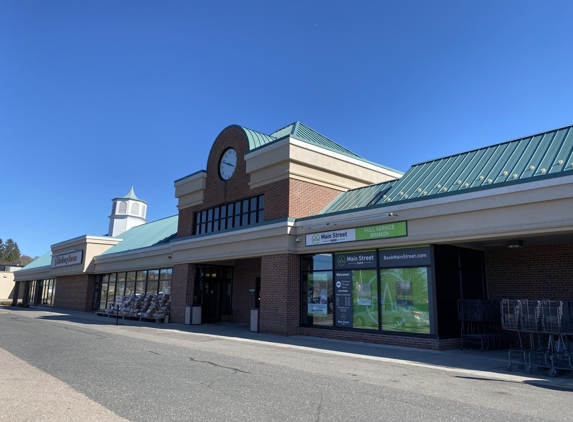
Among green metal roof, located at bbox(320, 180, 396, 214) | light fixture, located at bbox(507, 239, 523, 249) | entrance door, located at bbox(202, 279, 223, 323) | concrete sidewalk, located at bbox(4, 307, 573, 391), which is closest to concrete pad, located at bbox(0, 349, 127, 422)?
concrete sidewalk, located at bbox(4, 307, 573, 391)

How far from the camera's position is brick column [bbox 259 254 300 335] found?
655 inches

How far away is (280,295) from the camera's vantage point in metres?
17.0

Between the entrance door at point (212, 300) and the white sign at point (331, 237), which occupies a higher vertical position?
the white sign at point (331, 237)

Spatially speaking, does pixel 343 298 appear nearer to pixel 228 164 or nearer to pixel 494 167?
pixel 494 167

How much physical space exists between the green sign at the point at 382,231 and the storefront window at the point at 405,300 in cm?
114

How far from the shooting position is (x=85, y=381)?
25.5 feet

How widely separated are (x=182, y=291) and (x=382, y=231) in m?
12.6

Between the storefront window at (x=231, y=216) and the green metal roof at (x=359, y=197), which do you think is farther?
the storefront window at (x=231, y=216)

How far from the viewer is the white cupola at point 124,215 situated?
48.8 metres

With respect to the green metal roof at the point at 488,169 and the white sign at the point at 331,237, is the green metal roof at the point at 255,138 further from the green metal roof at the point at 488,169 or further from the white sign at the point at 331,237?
the green metal roof at the point at 488,169

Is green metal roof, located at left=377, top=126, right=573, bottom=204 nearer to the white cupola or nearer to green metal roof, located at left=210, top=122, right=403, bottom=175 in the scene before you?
green metal roof, located at left=210, top=122, right=403, bottom=175

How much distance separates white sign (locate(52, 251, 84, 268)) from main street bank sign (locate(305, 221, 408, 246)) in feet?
82.6

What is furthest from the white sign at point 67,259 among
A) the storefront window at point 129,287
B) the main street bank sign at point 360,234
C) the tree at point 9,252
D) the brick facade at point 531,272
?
the tree at point 9,252

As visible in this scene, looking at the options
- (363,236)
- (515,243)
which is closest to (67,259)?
(363,236)
